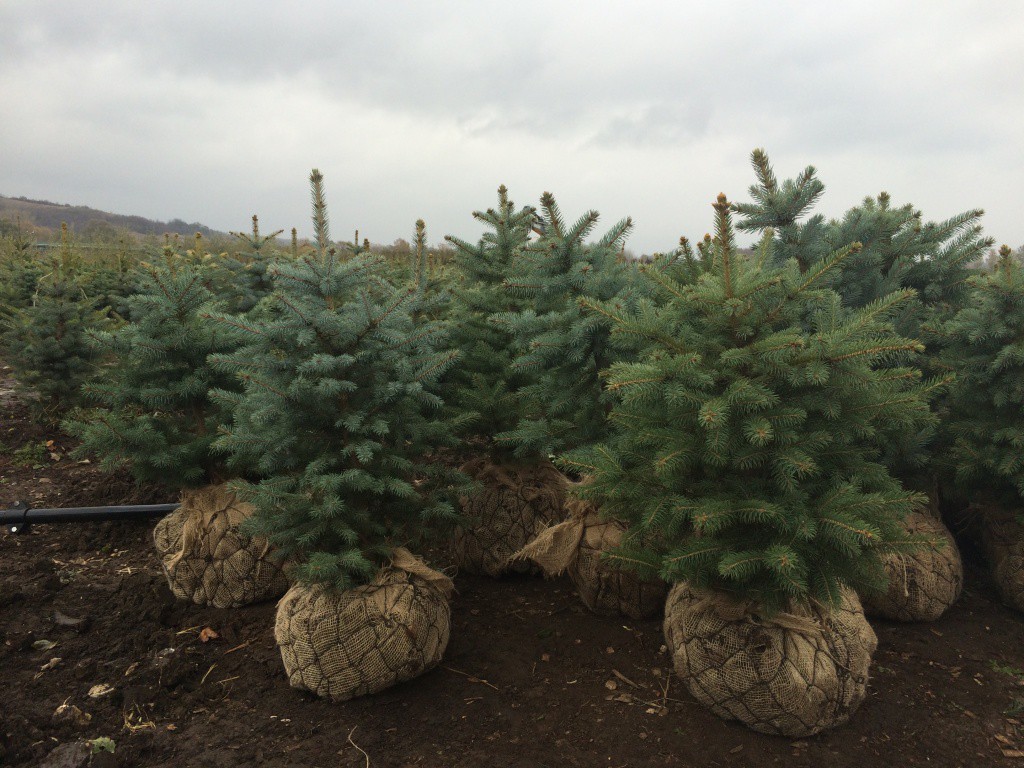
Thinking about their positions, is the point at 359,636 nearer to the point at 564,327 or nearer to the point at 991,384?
the point at 564,327

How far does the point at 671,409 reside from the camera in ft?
10.8

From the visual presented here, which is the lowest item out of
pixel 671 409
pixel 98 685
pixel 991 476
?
pixel 98 685

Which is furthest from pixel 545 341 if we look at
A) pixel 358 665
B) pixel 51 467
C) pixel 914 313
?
pixel 51 467

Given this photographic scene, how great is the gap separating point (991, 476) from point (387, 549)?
12.2ft

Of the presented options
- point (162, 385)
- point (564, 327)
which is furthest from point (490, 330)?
point (162, 385)

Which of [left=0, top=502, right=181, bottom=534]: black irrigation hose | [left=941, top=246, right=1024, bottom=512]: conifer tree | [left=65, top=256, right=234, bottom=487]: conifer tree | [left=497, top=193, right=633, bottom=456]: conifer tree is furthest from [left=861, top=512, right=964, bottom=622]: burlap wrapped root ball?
[left=0, top=502, right=181, bottom=534]: black irrigation hose

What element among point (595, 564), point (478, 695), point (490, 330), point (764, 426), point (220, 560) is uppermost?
point (490, 330)

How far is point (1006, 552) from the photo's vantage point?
14.9 feet

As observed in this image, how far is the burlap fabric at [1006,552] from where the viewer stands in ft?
14.6

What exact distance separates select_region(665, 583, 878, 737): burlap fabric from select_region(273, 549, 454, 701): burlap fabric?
1335 millimetres

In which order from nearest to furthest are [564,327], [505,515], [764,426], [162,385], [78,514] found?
[764,426], [564,327], [162,385], [505,515], [78,514]

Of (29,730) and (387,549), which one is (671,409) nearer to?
(387,549)

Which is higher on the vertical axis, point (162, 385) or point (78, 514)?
point (162, 385)

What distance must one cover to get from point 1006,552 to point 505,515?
3.17 metres
